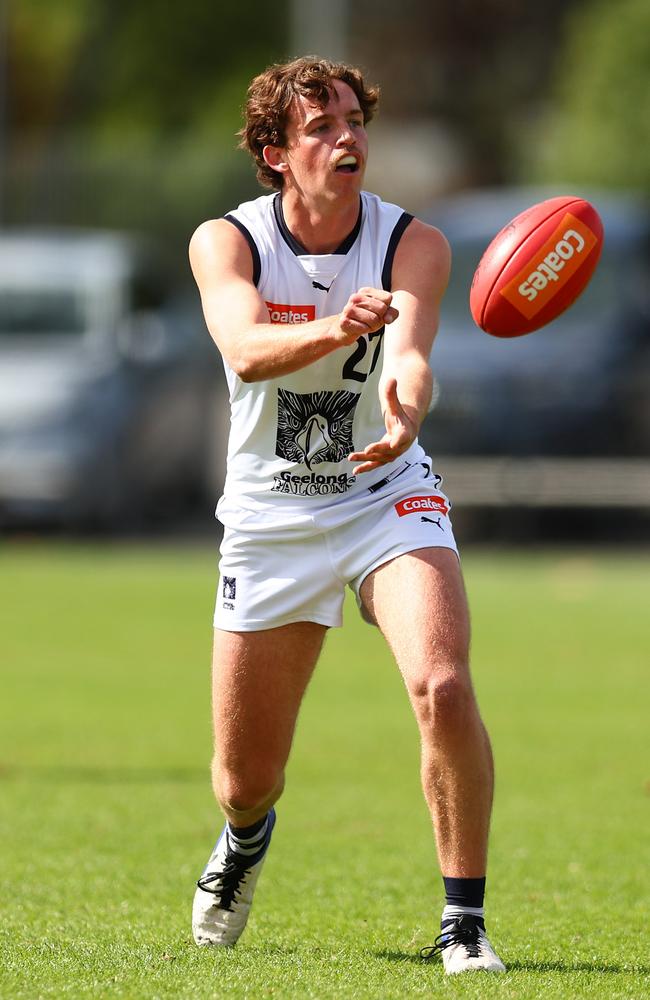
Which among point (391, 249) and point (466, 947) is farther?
point (391, 249)

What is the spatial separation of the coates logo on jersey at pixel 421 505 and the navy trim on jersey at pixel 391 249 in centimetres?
64

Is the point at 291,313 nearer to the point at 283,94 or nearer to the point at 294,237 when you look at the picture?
the point at 294,237

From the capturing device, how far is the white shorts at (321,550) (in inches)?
225

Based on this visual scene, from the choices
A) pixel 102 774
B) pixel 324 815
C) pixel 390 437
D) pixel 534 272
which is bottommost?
pixel 102 774

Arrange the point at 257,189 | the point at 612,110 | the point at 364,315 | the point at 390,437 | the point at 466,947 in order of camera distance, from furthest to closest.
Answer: the point at 257,189 → the point at 612,110 → the point at 466,947 → the point at 390,437 → the point at 364,315

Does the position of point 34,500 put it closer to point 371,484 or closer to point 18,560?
point 18,560

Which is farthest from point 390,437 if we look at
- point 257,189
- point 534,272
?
point 257,189

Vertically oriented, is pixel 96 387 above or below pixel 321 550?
below

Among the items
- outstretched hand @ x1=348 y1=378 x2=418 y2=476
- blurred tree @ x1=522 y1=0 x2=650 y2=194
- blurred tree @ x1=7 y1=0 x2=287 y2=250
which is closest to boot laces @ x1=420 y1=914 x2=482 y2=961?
outstretched hand @ x1=348 y1=378 x2=418 y2=476

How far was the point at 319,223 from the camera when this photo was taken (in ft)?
19.4

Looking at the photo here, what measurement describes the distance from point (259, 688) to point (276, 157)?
5.40 ft

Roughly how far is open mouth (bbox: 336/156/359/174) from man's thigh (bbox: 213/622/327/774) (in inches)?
53.5

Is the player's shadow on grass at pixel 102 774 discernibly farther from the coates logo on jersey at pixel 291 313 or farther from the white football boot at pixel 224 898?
the coates logo on jersey at pixel 291 313

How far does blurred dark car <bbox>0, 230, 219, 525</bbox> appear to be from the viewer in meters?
18.4
